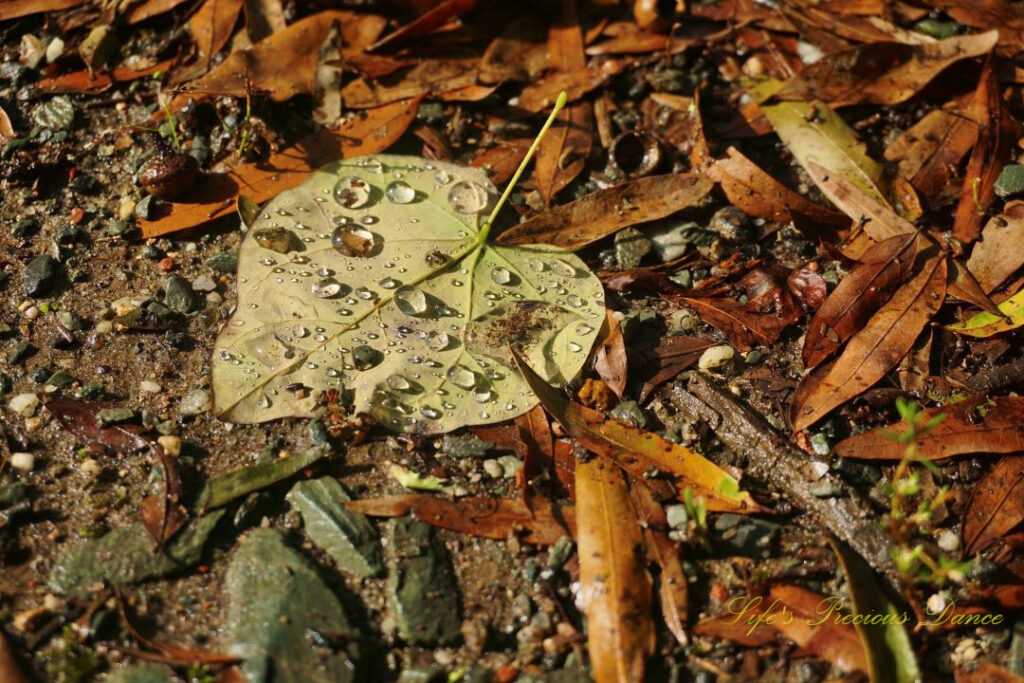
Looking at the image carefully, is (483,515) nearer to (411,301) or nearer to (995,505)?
(411,301)

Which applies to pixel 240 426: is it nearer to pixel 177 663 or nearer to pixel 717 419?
pixel 177 663

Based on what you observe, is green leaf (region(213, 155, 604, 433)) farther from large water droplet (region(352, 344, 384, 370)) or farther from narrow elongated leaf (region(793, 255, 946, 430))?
narrow elongated leaf (region(793, 255, 946, 430))

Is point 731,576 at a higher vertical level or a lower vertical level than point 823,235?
lower

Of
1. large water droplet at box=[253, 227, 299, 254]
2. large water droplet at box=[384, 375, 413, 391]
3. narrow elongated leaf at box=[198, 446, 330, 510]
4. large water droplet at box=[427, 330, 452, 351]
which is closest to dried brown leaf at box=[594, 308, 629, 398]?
large water droplet at box=[427, 330, 452, 351]

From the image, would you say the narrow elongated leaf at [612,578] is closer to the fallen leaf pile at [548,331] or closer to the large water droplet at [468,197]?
the fallen leaf pile at [548,331]

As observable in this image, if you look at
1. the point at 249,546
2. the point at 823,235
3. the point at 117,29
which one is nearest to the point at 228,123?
the point at 117,29

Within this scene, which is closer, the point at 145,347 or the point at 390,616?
the point at 390,616

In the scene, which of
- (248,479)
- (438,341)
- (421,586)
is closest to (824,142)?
(438,341)
